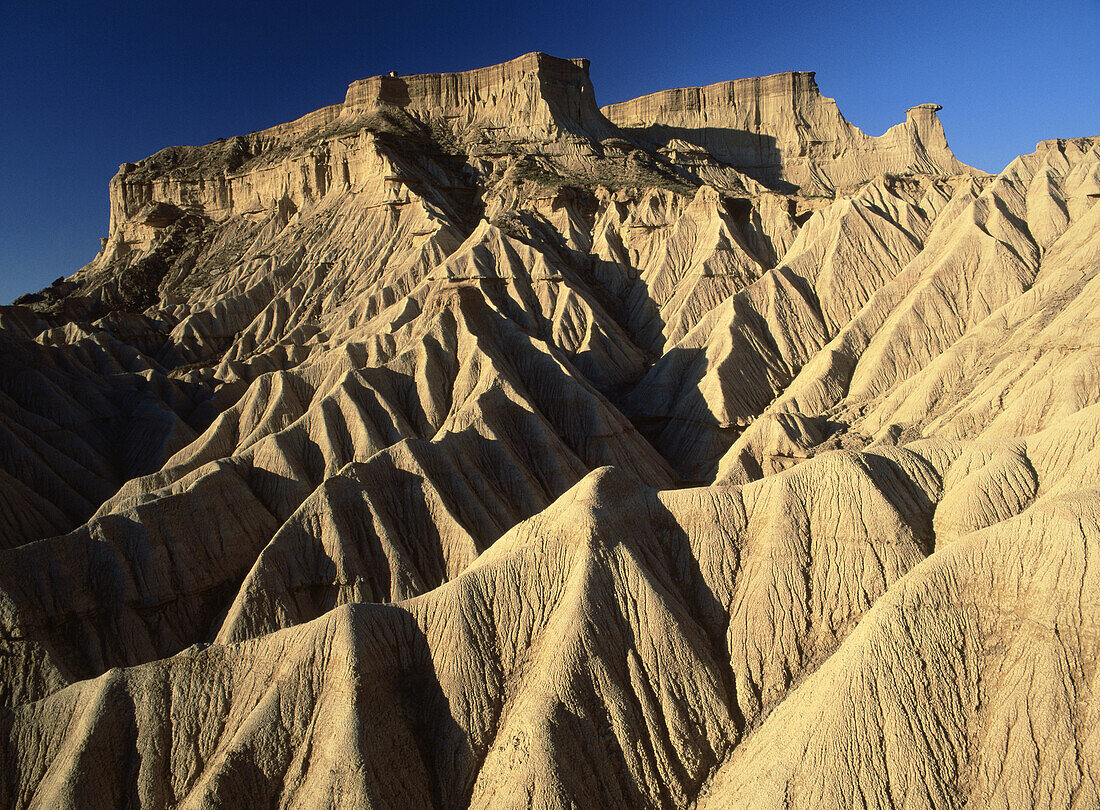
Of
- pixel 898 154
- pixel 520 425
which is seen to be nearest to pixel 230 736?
pixel 520 425

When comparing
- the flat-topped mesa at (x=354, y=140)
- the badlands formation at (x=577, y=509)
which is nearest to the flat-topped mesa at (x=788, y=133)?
the flat-topped mesa at (x=354, y=140)

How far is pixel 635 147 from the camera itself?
273 ft

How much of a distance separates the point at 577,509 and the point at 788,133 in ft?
298

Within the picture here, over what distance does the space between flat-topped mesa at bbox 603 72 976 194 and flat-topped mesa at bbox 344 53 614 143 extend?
13.5m

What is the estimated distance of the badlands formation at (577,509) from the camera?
554 inches

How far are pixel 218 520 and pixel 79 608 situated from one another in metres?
5.48

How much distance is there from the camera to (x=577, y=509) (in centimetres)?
1827

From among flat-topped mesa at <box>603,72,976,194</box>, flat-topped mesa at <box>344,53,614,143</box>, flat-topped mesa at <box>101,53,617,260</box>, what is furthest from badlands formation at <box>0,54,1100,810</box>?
flat-topped mesa at <box>603,72,976,194</box>

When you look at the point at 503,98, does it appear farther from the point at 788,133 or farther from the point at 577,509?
the point at 577,509

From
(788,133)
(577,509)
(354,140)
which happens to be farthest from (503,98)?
(577,509)

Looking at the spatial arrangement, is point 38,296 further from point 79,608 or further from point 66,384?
point 79,608

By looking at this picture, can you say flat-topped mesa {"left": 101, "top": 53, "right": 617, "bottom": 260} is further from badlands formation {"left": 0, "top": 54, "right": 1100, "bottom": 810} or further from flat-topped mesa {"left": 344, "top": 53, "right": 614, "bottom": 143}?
badlands formation {"left": 0, "top": 54, "right": 1100, "bottom": 810}

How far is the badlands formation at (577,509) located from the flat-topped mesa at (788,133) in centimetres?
2780

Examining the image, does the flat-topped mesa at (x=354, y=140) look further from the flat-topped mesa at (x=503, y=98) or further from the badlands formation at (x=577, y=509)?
the badlands formation at (x=577, y=509)
